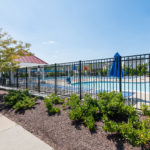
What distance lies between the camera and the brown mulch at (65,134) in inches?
100

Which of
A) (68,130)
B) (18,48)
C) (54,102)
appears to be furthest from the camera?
(18,48)

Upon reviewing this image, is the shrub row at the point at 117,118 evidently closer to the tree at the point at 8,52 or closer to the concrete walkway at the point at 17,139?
the concrete walkway at the point at 17,139

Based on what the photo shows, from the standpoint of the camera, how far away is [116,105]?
3.31 metres

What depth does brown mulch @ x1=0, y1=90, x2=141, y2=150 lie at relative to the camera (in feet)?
8.37

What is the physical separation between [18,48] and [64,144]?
7.52 metres

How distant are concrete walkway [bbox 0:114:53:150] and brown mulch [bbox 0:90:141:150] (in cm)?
17

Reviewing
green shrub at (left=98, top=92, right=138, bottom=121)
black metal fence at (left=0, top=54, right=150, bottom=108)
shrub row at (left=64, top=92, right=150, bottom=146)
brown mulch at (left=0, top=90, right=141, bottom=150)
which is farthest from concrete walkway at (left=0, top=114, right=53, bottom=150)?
black metal fence at (left=0, top=54, right=150, bottom=108)

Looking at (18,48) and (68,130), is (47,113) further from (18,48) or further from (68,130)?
(18,48)

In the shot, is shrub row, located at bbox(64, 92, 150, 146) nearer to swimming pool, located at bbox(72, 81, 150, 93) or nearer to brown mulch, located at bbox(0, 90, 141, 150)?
brown mulch, located at bbox(0, 90, 141, 150)

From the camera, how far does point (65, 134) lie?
3.08 metres

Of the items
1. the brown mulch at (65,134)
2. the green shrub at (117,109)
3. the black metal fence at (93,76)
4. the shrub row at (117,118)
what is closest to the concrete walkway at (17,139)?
the brown mulch at (65,134)

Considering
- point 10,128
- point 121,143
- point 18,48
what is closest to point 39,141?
point 10,128

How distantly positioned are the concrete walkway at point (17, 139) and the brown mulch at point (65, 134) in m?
0.17

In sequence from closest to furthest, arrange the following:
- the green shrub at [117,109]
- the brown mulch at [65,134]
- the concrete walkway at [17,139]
A: the brown mulch at [65,134] → the concrete walkway at [17,139] → the green shrub at [117,109]
